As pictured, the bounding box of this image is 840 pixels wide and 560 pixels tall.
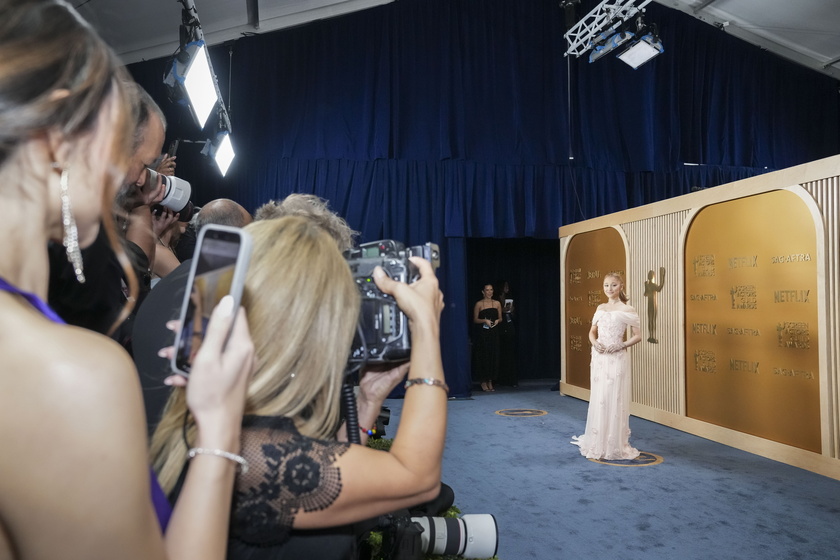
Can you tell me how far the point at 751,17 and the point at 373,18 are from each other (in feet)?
17.5

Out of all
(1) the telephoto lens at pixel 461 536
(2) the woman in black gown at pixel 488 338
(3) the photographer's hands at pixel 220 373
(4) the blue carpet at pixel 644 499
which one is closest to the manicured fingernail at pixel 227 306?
(3) the photographer's hands at pixel 220 373

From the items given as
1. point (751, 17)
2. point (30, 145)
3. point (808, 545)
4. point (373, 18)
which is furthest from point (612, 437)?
point (751, 17)

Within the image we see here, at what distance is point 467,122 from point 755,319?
4452mm

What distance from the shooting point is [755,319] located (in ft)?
15.6

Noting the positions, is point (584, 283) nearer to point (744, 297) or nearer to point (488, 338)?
point (488, 338)

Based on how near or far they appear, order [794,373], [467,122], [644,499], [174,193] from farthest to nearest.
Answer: [467,122], [794,373], [644,499], [174,193]

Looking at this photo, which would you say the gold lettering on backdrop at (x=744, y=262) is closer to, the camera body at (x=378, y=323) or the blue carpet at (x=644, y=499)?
the blue carpet at (x=644, y=499)

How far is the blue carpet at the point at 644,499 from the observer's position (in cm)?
293

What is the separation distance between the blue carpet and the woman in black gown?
282 cm

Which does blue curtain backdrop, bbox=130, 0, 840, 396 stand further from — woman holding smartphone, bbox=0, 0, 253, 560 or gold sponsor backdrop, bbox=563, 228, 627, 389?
woman holding smartphone, bbox=0, 0, 253, 560

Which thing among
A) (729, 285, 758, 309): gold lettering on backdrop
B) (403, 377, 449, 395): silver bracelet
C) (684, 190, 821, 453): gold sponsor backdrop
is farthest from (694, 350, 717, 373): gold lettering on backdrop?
(403, 377, 449, 395): silver bracelet

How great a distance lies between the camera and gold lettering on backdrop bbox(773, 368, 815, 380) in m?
4.25

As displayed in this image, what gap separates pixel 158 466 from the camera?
82 centimetres

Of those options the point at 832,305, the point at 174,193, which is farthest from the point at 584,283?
the point at 174,193
